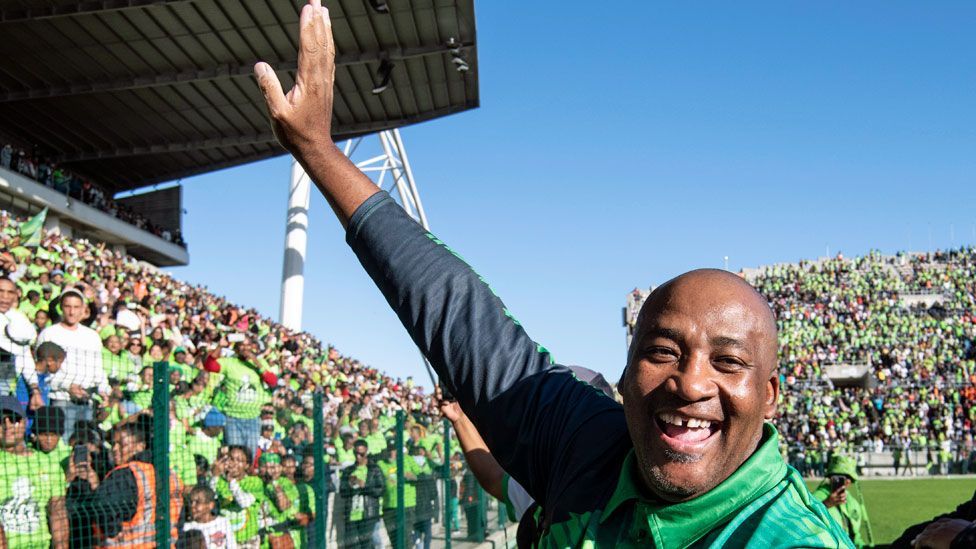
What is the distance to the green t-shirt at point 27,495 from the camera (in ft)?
14.0

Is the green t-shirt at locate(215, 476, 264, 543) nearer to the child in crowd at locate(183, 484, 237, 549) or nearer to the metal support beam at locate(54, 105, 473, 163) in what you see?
the child in crowd at locate(183, 484, 237, 549)

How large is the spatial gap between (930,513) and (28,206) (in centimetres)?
2645

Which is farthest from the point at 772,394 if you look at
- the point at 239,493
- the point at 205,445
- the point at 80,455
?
the point at 239,493

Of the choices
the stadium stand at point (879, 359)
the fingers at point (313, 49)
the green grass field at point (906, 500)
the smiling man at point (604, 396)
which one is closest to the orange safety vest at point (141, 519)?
the smiling man at point (604, 396)

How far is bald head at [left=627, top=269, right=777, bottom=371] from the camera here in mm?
1504

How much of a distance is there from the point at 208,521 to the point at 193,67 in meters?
21.2

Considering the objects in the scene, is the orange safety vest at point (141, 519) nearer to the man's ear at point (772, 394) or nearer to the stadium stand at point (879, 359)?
the man's ear at point (772, 394)

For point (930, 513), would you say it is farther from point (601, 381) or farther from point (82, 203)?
point (82, 203)

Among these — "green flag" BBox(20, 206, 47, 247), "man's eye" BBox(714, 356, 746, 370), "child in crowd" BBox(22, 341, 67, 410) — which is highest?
"green flag" BBox(20, 206, 47, 247)

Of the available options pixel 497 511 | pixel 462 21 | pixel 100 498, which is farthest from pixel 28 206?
pixel 100 498

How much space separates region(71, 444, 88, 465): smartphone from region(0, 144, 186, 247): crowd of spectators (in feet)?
87.9

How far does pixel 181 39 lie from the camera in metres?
23.2

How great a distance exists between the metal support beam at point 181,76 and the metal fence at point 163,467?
1642cm

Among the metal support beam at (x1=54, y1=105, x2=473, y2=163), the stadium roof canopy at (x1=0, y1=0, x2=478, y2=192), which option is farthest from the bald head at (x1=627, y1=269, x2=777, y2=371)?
the metal support beam at (x1=54, y1=105, x2=473, y2=163)
